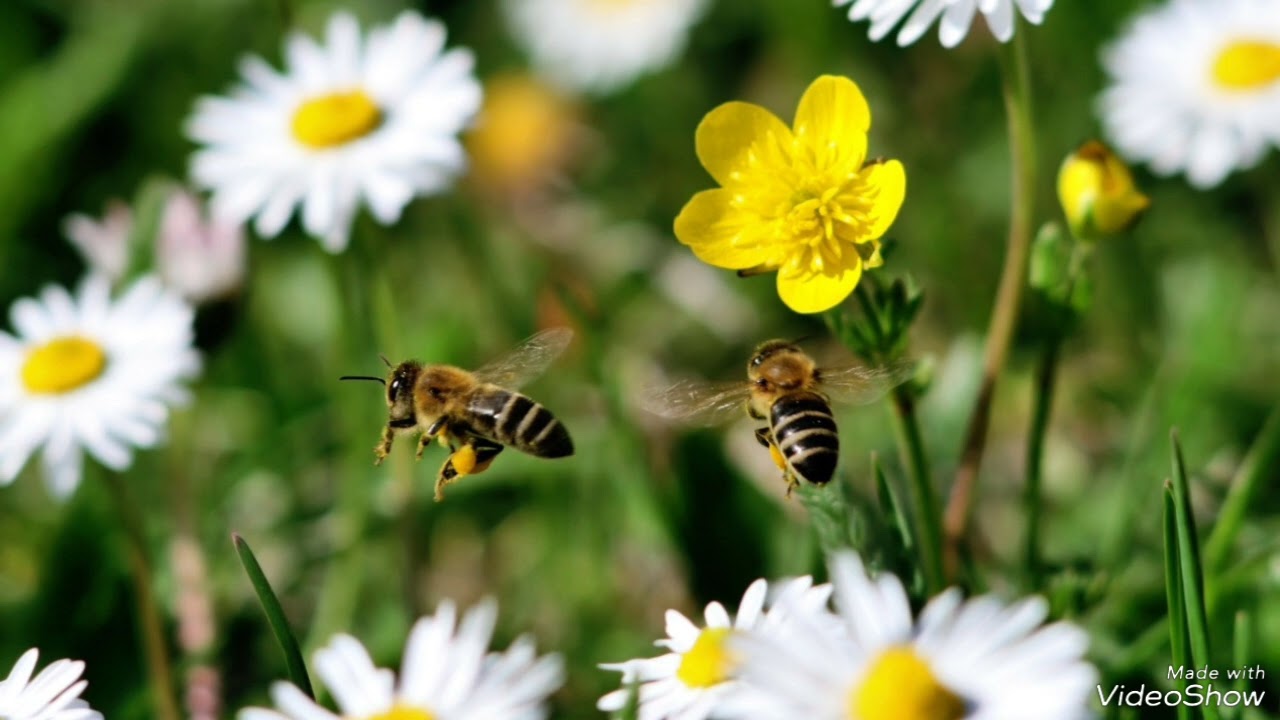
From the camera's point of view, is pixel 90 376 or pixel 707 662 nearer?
pixel 707 662

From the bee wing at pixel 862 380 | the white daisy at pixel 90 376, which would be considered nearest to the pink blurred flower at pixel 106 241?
the white daisy at pixel 90 376

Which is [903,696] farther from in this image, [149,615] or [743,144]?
[149,615]

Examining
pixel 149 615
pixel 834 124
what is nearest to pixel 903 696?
pixel 834 124

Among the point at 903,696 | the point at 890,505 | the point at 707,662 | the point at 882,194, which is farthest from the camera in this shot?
the point at 890,505

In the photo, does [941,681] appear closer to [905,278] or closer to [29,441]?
[905,278]

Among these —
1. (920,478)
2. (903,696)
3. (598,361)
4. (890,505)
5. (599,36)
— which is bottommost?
(903,696)

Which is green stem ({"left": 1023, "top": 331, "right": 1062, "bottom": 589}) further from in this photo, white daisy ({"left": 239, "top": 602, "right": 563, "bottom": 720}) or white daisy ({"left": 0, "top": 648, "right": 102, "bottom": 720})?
white daisy ({"left": 0, "top": 648, "right": 102, "bottom": 720})

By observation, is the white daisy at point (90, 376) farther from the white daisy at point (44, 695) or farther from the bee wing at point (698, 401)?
the bee wing at point (698, 401)

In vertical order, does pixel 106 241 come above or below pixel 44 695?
above
